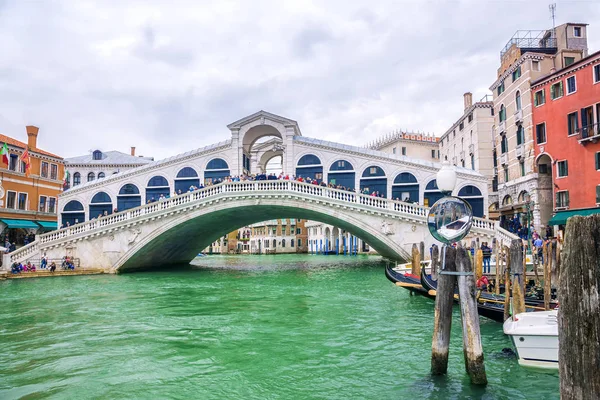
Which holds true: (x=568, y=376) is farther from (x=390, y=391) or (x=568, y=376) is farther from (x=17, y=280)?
(x=17, y=280)

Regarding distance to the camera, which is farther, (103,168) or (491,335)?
(103,168)

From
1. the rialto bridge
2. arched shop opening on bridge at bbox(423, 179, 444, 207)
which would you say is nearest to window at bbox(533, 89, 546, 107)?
the rialto bridge

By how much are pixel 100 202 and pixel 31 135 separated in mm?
6373

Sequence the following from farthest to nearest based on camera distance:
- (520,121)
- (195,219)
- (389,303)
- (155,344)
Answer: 1. (520,121)
2. (195,219)
3. (389,303)
4. (155,344)

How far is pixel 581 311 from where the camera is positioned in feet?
6.73

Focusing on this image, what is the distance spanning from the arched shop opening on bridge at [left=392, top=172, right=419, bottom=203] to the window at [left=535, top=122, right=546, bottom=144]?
5852 millimetres

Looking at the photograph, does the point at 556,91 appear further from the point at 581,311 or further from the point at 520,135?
the point at 581,311

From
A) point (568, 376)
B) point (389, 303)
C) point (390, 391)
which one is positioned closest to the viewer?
point (568, 376)

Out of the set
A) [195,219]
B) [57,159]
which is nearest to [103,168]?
[57,159]

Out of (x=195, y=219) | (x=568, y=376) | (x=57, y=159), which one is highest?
(x=57, y=159)

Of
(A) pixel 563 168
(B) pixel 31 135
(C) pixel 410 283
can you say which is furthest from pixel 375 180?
(B) pixel 31 135

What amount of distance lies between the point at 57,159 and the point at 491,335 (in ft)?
92.9

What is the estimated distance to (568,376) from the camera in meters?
2.08

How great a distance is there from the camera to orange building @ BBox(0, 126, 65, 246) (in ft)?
79.9
